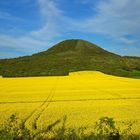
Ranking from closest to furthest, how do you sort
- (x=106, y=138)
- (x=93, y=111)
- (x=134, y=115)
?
1. (x=106, y=138)
2. (x=134, y=115)
3. (x=93, y=111)

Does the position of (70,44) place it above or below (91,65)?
above

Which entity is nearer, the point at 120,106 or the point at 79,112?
the point at 79,112

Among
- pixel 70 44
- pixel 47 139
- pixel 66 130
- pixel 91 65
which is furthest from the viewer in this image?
pixel 70 44

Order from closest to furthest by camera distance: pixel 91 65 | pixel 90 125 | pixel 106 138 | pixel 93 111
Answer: pixel 106 138 → pixel 90 125 → pixel 93 111 → pixel 91 65

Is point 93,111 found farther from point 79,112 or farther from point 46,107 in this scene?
point 46,107

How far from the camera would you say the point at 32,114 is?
11.2m

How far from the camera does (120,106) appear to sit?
12953 mm

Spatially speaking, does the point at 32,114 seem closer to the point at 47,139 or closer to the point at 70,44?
the point at 47,139

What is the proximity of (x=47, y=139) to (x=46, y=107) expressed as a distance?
5056 millimetres

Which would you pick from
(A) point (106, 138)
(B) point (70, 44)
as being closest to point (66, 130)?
(A) point (106, 138)

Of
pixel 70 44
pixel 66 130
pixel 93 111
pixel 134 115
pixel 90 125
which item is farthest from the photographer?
pixel 70 44

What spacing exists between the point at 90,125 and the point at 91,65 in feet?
206

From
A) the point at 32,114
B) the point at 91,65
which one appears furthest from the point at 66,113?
the point at 91,65

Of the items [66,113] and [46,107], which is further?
[46,107]
